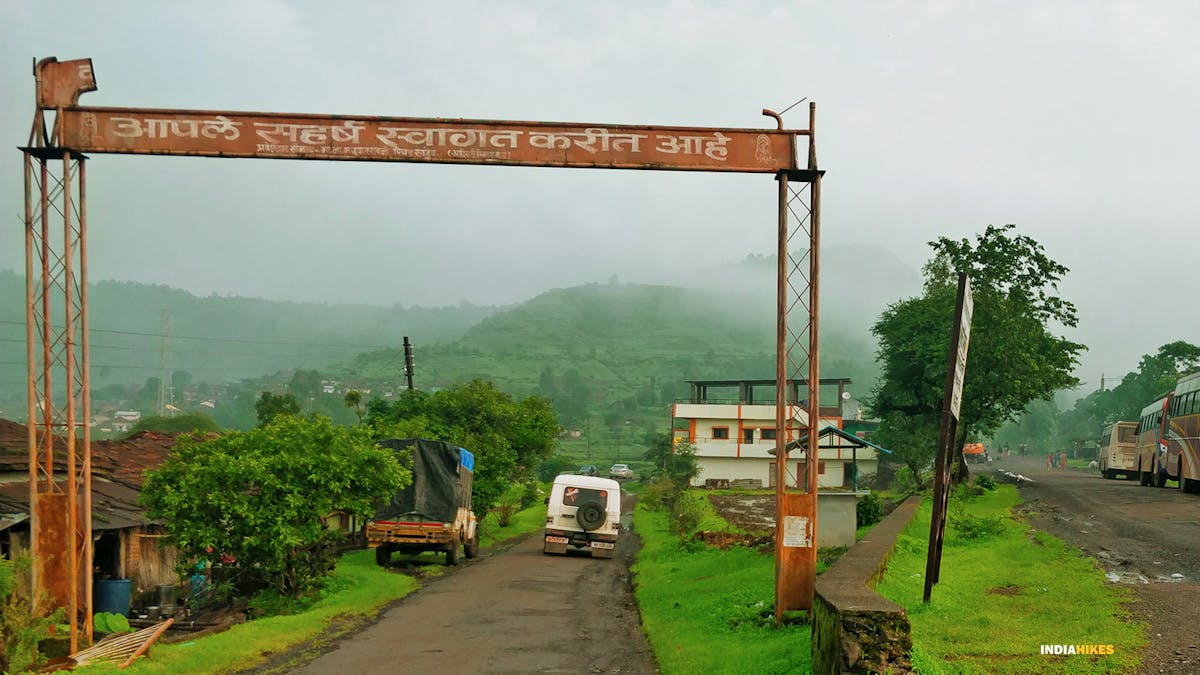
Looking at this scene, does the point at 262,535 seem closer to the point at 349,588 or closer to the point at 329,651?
the point at 349,588

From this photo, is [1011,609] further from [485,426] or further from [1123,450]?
[1123,450]

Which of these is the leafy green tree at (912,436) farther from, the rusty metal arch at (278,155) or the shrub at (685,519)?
the rusty metal arch at (278,155)

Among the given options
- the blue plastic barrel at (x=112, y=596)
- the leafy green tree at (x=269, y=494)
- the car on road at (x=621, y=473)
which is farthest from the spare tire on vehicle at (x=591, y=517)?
the car on road at (x=621, y=473)

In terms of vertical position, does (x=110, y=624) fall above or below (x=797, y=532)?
below

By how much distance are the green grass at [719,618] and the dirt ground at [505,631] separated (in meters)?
0.42

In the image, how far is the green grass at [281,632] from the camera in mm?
13219

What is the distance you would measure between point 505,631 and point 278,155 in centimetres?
725

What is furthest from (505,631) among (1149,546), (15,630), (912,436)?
(912,436)

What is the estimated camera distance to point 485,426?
4234 centimetres

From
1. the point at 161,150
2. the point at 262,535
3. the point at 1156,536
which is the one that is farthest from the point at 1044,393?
the point at 161,150

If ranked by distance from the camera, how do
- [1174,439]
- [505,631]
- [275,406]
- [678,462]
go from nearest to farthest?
[505,631] < [1174,439] < [275,406] < [678,462]

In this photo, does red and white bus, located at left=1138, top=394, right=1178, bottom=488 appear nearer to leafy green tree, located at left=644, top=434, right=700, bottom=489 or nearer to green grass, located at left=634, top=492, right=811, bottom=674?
green grass, located at left=634, top=492, right=811, bottom=674

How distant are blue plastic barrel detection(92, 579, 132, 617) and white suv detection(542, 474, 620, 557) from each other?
12585 mm

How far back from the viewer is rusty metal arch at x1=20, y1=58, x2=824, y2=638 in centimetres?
1435
